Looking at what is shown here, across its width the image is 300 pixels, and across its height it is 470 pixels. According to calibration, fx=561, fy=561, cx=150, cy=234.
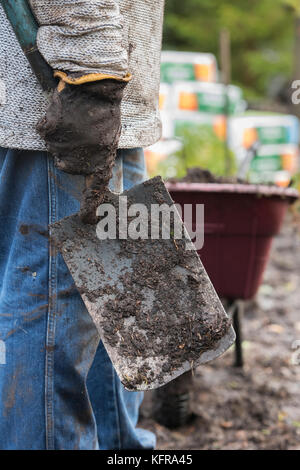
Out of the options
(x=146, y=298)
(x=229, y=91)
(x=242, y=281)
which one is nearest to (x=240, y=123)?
(x=229, y=91)

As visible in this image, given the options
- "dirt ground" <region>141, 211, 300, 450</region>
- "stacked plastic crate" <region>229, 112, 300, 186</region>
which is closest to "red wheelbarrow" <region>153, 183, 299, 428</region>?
"dirt ground" <region>141, 211, 300, 450</region>

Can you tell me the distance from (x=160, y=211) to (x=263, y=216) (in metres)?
1.01

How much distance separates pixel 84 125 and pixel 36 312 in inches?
19.6

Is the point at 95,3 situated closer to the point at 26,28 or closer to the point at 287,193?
the point at 26,28

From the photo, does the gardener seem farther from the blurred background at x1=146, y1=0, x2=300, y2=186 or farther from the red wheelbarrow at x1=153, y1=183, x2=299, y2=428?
the blurred background at x1=146, y1=0, x2=300, y2=186

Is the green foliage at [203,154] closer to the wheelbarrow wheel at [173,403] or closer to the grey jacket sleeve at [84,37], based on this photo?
the wheelbarrow wheel at [173,403]

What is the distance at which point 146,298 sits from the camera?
1406 mm

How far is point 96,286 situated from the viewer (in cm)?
138

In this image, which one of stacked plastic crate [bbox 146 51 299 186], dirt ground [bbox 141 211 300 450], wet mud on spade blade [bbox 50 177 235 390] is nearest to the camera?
wet mud on spade blade [bbox 50 177 235 390]

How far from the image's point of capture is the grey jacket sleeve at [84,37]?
120 centimetres

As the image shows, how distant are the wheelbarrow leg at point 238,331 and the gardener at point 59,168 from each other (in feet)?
Result: 4.17

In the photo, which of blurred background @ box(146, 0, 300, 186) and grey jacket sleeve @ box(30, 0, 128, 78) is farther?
blurred background @ box(146, 0, 300, 186)

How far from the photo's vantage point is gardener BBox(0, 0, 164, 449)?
1.21 meters

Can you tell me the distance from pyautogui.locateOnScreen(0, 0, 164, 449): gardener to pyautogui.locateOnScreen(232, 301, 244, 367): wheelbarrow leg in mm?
1270
